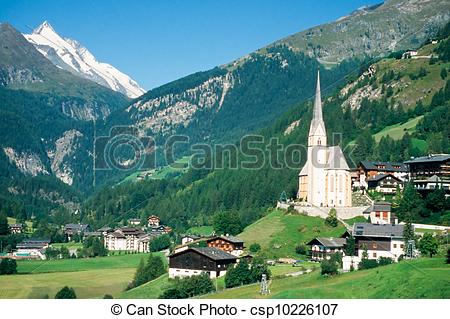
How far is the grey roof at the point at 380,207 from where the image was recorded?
89.0 metres

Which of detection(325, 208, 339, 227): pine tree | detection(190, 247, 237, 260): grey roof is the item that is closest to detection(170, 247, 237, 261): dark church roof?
detection(190, 247, 237, 260): grey roof

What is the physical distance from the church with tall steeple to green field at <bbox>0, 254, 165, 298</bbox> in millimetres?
25116

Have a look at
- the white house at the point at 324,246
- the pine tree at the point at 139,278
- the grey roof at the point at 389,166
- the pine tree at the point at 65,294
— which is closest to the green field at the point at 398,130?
the grey roof at the point at 389,166

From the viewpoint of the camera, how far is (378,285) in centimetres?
5269

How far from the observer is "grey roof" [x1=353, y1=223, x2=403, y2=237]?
248 feet

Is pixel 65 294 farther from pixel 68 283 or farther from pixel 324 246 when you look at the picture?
pixel 324 246

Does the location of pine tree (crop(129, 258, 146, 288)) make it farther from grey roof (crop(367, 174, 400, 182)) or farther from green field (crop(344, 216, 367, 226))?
grey roof (crop(367, 174, 400, 182))

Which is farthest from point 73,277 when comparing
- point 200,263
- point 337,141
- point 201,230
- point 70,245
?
point 337,141

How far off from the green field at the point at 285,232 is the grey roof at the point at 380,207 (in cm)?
406

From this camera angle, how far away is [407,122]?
502ft

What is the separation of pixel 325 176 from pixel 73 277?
124 ft
